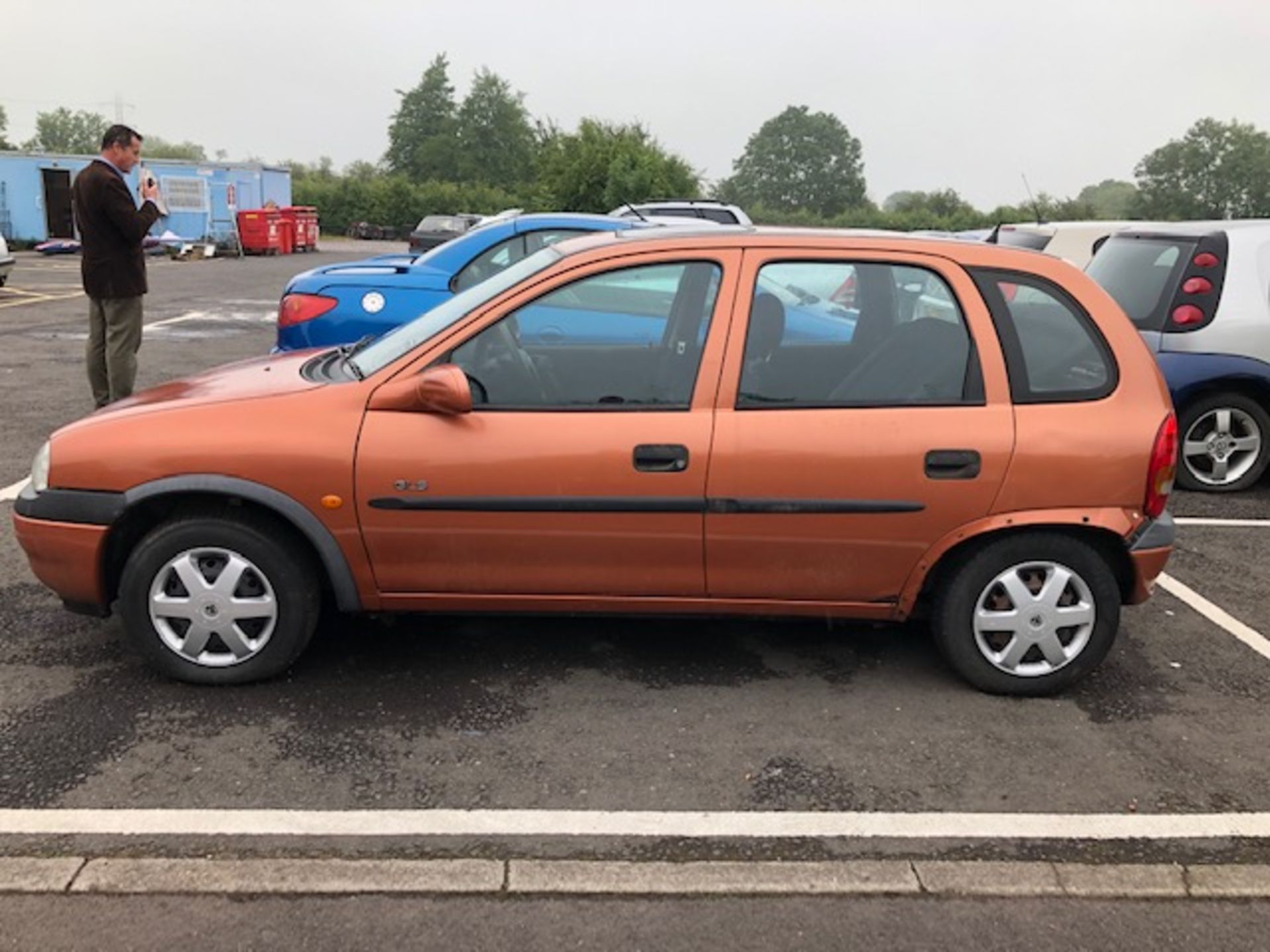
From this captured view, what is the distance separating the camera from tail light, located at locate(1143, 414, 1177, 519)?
3.71 meters

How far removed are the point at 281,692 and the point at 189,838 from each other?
885 millimetres

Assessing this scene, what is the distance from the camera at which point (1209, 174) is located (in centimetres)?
5012

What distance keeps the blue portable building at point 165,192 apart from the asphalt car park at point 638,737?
26.6m

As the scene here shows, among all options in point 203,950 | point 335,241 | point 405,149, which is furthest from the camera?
point 405,149

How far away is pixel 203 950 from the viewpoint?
2.56 meters

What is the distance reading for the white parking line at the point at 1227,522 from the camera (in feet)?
20.2

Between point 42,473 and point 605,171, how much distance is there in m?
25.9

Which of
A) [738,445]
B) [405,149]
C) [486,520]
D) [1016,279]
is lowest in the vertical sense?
[486,520]

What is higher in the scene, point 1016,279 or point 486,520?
point 1016,279

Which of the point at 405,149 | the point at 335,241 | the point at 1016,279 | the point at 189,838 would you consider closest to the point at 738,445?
the point at 1016,279

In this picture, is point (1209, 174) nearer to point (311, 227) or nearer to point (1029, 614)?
point (311, 227)

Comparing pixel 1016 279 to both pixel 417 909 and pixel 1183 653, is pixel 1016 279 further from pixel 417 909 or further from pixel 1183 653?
pixel 417 909

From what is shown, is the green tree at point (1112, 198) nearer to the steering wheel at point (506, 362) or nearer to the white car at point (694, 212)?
the white car at point (694, 212)

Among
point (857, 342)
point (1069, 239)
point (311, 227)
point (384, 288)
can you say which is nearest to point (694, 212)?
point (1069, 239)
